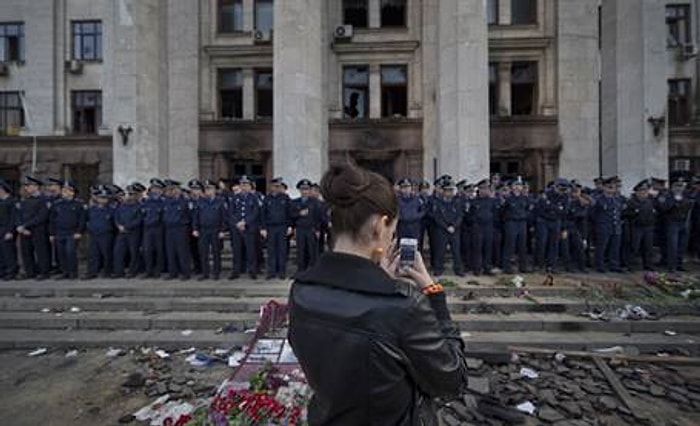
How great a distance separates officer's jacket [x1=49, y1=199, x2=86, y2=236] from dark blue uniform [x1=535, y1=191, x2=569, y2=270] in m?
10.5

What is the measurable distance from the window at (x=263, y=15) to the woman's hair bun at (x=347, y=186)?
61.6 feet

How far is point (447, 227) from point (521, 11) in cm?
1322

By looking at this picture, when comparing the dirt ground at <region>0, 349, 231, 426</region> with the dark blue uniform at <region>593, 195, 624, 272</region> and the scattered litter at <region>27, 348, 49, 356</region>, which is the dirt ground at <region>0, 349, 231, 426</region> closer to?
the scattered litter at <region>27, 348, 49, 356</region>

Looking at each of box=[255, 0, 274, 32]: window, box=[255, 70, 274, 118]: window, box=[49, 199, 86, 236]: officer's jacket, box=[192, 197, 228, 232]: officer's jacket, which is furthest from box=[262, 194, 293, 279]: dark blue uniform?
→ box=[255, 0, 274, 32]: window

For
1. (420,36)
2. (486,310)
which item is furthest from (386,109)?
(486,310)

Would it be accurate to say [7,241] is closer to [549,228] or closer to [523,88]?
[549,228]

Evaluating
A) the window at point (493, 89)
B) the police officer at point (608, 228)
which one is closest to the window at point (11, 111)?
the window at point (493, 89)

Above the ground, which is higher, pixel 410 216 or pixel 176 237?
pixel 410 216

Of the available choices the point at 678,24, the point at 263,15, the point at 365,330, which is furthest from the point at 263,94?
the point at 678,24

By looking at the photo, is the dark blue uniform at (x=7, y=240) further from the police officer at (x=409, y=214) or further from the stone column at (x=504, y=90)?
the stone column at (x=504, y=90)

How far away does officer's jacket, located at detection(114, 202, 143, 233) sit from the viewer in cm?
966

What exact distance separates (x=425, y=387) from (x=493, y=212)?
8.60 meters

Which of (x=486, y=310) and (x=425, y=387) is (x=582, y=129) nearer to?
(x=486, y=310)

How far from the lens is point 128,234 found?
9719 mm
